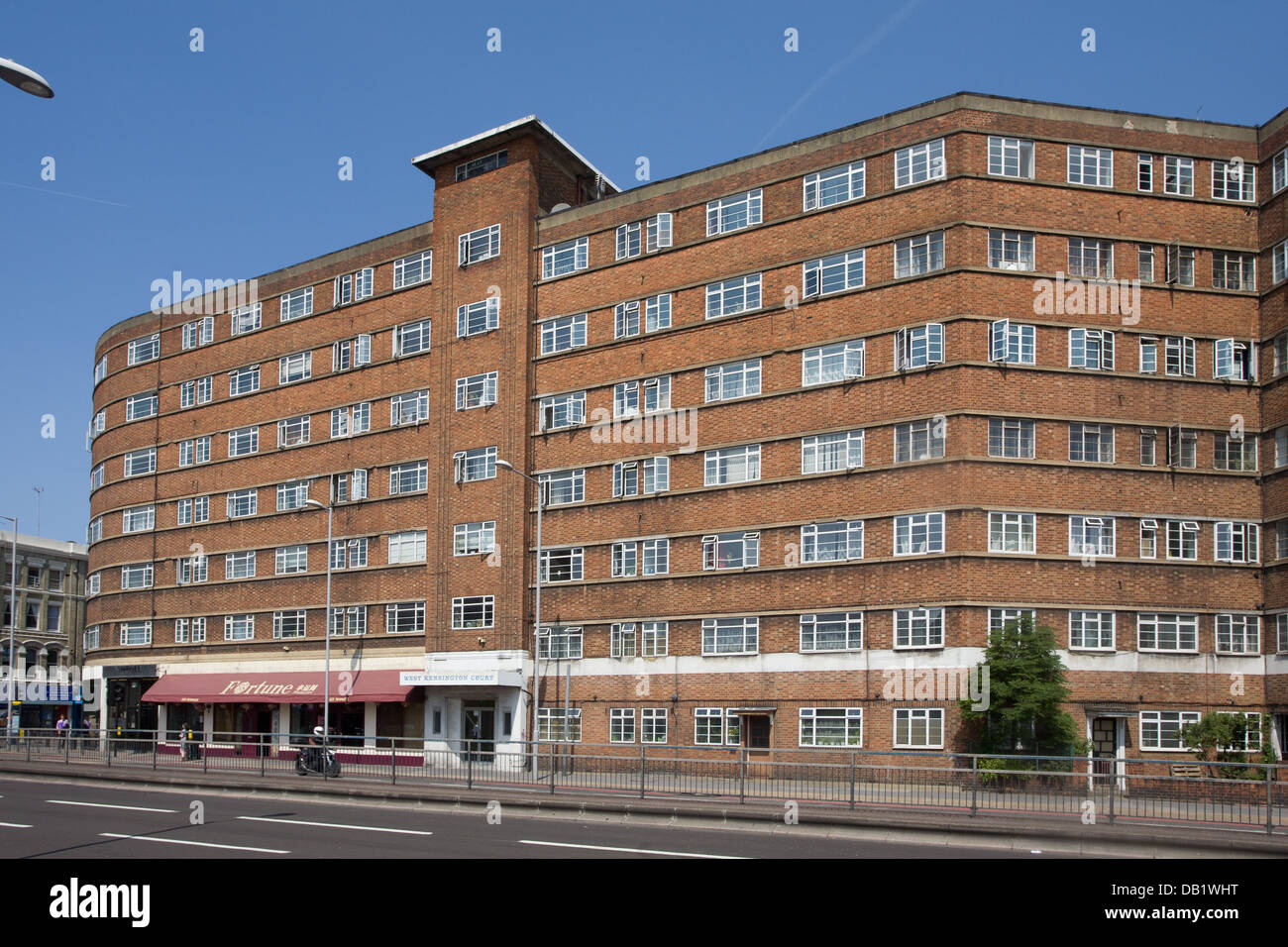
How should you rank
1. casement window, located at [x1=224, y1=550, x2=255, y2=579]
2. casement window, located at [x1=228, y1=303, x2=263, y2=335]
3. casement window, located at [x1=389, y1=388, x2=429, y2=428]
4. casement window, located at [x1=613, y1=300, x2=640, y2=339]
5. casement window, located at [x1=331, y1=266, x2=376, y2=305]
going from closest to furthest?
1. casement window, located at [x1=613, y1=300, x2=640, y2=339]
2. casement window, located at [x1=389, y1=388, x2=429, y2=428]
3. casement window, located at [x1=331, y1=266, x2=376, y2=305]
4. casement window, located at [x1=224, y1=550, x2=255, y2=579]
5. casement window, located at [x1=228, y1=303, x2=263, y2=335]

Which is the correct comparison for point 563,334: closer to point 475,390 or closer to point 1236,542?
point 475,390

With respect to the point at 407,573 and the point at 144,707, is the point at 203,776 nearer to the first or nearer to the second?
the point at 407,573

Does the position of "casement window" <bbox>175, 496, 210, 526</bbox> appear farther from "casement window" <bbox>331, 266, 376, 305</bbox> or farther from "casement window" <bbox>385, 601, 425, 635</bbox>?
"casement window" <bbox>385, 601, 425, 635</bbox>

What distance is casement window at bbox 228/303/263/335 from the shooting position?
195 feet

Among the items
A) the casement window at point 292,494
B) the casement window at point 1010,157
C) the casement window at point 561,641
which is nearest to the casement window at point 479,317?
the casement window at point 292,494

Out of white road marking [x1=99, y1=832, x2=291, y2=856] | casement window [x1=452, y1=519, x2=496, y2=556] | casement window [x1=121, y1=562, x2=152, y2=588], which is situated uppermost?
casement window [x1=452, y1=519, x2=496, y2=556]

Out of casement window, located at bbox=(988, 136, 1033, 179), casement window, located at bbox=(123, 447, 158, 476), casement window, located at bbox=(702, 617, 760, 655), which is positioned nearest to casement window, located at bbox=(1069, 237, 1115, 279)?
casement window, located at bbox=(988, 136, 1033, 179)

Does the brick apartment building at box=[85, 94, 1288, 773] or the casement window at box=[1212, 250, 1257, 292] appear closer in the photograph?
the brick apartment building at box=[85, 94, 1288, 773]

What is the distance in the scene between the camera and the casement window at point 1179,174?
39.3 metres

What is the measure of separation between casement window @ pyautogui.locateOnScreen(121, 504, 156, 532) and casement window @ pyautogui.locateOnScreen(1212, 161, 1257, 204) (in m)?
52.3

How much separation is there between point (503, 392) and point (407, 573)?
9.16 m

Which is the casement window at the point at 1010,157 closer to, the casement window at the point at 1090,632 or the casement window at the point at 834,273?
the casement window at the point at 834,273

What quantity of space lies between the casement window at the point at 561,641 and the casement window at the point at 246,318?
2420 centimetres

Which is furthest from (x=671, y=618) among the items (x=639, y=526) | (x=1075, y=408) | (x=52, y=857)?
(x=52, y=857)
